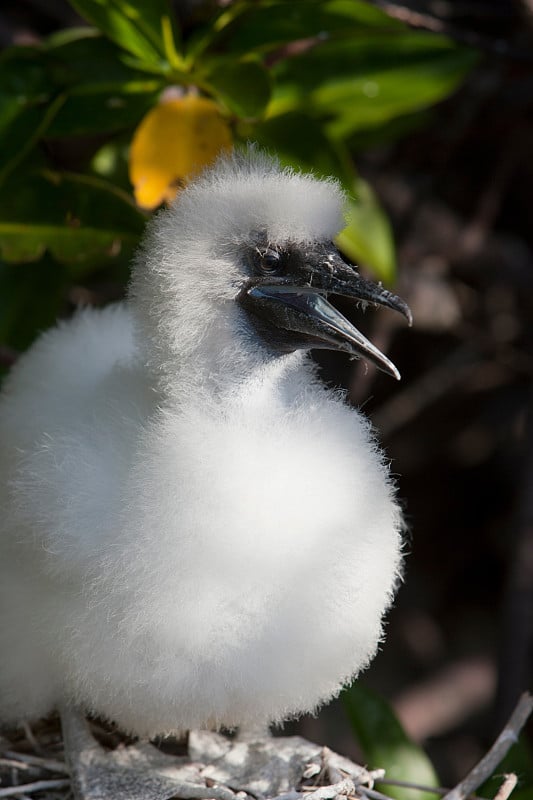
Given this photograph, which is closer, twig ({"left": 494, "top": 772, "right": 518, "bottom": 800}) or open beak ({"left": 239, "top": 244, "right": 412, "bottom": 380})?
open beak ({"left": 239, "top": 244, "right": 412, "bottom": 380})

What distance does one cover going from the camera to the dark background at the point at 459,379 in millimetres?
2631

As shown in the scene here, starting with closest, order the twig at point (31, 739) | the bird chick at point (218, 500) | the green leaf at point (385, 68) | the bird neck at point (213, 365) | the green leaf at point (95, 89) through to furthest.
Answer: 1. the bird chick at point (218, 500)
2. the bird neck at point (213, 365)
3. the twig at point (31, 739)
4. the green leaf at point (95, 89)
5. the green leaf at point (385, 68)

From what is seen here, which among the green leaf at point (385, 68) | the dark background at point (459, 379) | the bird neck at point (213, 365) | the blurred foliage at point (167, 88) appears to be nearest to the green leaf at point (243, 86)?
the blurred foliage at point (167, 88)

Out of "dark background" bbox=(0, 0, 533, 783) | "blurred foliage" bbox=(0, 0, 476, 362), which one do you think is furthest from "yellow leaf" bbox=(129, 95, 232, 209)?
"dark background" bbox=(0, 0, 533, 783)

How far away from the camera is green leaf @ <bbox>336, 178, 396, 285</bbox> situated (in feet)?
7.42

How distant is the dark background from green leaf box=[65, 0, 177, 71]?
31cm

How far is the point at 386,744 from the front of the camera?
197 cm

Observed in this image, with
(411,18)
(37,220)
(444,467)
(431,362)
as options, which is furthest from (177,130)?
(444,467)

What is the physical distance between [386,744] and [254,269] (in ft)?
3.07

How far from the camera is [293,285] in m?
1.58

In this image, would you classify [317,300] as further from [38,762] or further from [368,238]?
[38,762]

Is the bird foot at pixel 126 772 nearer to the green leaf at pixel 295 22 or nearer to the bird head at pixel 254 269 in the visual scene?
the bird head at pixel 254 269

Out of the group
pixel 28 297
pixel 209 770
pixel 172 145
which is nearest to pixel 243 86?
pixel 172 145

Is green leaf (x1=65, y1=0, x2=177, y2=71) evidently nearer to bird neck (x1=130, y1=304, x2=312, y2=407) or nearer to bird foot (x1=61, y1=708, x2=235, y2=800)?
bird neck (x1=130, y1=304, x2=312, y2=407)
